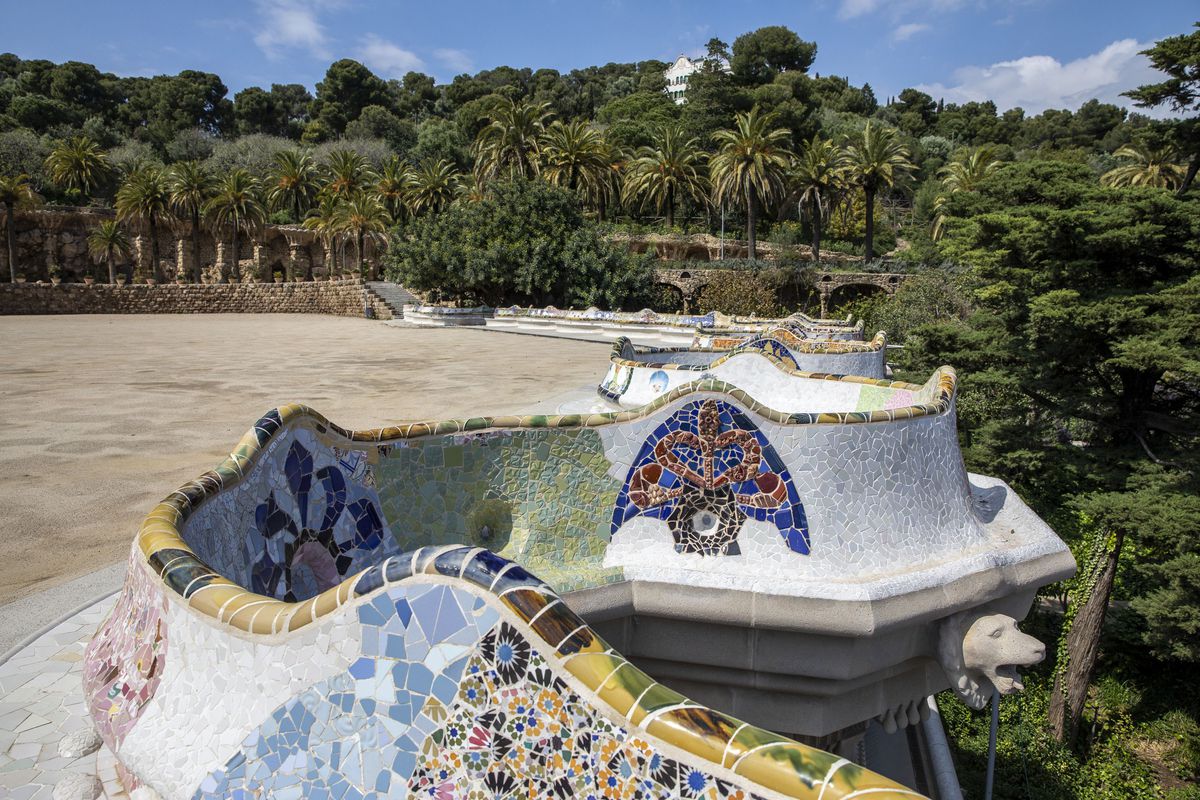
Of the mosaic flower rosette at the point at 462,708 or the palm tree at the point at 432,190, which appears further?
the palm tree at the point at 432,190

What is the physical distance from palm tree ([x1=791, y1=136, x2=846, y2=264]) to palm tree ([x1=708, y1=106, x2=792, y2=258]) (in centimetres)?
103

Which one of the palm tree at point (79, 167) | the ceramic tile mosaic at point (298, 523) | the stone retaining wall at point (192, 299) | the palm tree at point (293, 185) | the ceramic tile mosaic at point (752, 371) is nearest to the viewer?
the ceramic tile mosaic at point (298, 523)

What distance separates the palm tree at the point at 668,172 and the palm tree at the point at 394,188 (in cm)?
1200

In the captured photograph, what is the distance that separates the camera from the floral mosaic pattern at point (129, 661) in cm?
242

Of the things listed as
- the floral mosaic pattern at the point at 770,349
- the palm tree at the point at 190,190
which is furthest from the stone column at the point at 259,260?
the floral mosaic pattern at the point at 770,349

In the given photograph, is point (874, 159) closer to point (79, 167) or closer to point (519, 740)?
point (519, 740)

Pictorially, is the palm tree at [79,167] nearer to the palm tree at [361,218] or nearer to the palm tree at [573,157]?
the palm tree at [361,218]

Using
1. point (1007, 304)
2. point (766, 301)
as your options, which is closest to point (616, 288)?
point (766, 301)

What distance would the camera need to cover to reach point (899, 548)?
4.74 metres

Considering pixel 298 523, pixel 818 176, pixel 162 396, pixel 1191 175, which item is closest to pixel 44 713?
pixel 298 523

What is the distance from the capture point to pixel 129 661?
254 cm

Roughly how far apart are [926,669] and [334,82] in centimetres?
8204

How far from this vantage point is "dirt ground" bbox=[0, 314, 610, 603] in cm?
601

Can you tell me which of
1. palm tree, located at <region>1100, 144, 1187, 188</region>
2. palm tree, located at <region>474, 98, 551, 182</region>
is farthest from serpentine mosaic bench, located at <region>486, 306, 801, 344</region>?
palm tree, located at <region>1100, 144, 1187, 188</region>
